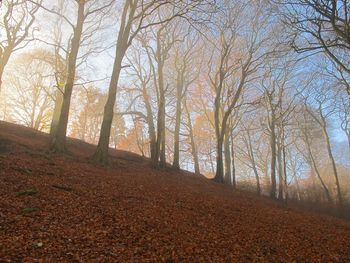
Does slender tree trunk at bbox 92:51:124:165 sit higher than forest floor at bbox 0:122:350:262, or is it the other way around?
slender tree trunk at bbox 92:51:124:165

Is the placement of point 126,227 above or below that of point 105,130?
below

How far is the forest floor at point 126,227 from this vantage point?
455cm

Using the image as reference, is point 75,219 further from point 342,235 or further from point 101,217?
point 342,235

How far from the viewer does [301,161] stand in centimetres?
4569

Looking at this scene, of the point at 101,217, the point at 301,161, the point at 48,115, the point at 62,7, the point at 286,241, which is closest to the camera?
the point at 101,217

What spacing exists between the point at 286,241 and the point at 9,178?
23.1 feet

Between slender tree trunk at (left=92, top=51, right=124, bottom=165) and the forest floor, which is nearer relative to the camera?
the forest floor

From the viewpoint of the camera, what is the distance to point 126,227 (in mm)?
5723

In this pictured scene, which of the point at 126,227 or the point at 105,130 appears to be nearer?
the point at 126,227

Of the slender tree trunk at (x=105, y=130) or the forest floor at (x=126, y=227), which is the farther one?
the slender tree trunk at (x=105, y=130)

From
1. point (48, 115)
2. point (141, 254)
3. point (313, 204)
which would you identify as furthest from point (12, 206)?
point (48, 115)

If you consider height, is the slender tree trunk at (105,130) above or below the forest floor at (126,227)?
above

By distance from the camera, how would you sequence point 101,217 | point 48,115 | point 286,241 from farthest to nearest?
1. point 48,115
2. point 286,241
3. point 101,217

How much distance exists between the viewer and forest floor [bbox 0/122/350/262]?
4550 millimetres
